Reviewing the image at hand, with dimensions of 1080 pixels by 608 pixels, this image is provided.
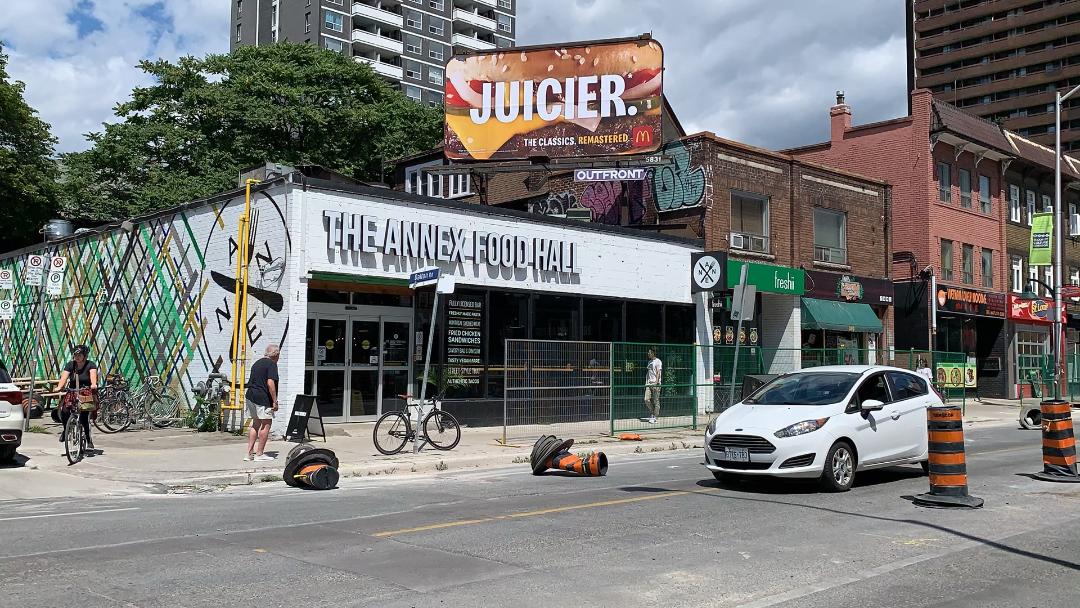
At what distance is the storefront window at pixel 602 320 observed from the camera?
74.7 feet

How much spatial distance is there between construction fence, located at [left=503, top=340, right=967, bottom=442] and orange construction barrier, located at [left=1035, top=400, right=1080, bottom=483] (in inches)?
284

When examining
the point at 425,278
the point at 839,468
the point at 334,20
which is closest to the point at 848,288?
the point at 425,278

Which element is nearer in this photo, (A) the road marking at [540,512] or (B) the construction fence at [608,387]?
(A) the road marking at [540,512]

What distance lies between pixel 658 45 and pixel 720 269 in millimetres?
6403

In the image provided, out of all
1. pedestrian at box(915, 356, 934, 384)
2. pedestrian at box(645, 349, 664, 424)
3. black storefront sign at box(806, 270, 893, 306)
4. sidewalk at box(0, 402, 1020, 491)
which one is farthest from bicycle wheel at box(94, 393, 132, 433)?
pedestrian at box(915, 356, 934, 384)

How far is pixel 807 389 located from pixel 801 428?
1238mm

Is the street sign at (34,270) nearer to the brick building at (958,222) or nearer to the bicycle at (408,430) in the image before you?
the bicycle at (408,430)

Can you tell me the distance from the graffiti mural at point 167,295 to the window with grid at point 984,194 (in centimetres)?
2959

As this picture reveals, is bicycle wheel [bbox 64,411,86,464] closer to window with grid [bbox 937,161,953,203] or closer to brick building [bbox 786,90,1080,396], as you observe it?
brick building [bbox 786,90,1080,396]

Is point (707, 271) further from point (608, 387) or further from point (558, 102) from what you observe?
point (608, 387)

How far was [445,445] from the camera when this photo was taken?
1586 centimetres

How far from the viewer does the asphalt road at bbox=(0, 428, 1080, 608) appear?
6291 millimetres

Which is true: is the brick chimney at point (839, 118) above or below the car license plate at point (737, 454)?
above

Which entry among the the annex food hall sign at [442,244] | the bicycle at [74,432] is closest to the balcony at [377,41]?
the the annex food hall sign at [442,244]
